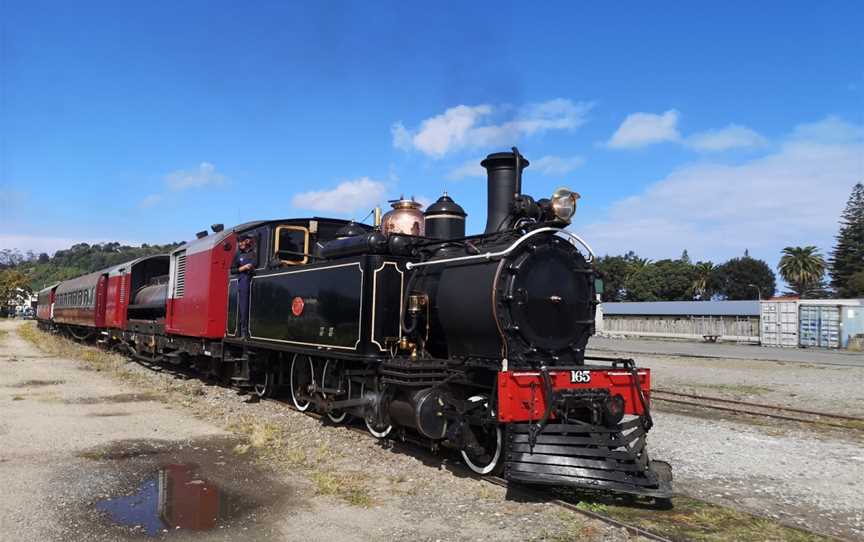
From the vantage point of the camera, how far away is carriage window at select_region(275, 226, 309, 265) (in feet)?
34.3

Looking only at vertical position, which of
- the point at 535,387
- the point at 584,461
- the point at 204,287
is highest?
the point at 204,287

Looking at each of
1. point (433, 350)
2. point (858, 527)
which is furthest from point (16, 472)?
point (858, 527)

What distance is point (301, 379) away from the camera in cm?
984

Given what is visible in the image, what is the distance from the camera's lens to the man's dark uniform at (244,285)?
35.6 feet

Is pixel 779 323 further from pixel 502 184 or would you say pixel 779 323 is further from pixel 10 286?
pixel 10 286

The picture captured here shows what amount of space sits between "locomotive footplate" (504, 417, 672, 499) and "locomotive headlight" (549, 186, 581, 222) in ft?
7.30

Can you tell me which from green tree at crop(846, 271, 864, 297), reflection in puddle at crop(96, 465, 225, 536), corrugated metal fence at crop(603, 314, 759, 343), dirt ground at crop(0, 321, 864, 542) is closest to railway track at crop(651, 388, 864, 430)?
dirt ground at crop(0, 321, 864, 542)

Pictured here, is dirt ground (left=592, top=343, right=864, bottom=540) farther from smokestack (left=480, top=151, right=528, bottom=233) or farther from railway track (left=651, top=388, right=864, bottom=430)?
smokestack (left=480, top=151, right=528, bottom=233)

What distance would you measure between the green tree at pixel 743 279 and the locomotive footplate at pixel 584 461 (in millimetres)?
86856

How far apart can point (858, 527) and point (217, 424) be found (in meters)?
7.47

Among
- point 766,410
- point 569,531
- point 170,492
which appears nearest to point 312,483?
point 170,492

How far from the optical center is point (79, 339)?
28.8 m

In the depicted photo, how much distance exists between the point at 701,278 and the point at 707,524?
82.1m

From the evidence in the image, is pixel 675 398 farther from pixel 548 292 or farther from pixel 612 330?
pixel 612 330
